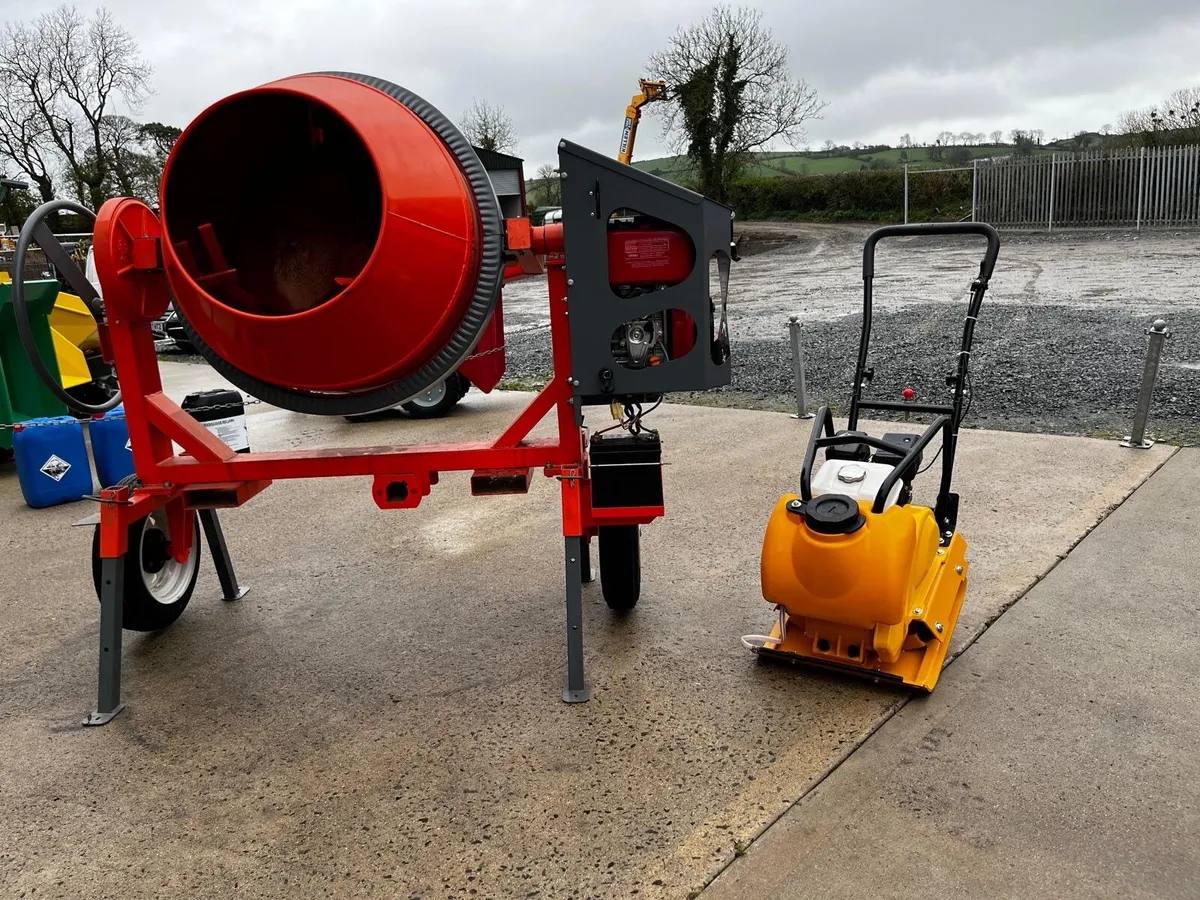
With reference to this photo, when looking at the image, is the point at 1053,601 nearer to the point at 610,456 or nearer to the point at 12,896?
the point at 610,456

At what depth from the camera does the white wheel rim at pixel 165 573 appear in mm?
3336

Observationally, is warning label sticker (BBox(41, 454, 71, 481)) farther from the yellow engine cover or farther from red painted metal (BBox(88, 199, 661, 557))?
the yellow engine cover

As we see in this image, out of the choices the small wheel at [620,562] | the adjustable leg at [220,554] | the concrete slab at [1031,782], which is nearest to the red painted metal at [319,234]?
the small wheel at [620,562]

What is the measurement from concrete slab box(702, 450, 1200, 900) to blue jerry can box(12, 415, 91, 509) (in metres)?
4.70

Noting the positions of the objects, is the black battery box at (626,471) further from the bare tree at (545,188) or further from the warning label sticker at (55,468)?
the bare tree at (545,188)

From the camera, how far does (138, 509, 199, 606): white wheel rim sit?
10.9 feet

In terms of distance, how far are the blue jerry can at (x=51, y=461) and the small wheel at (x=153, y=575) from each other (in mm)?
2146

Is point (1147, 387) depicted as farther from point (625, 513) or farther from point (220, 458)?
point (220, 458)

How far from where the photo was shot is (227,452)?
2.97 m

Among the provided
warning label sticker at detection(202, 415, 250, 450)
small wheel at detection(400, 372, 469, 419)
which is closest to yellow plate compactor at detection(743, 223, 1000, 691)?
warning label sticker at detection(202, 415, 250, 450)

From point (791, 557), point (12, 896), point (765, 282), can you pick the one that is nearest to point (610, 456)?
point (791, 557)

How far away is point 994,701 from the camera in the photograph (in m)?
2.62

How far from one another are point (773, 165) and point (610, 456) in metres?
30.1

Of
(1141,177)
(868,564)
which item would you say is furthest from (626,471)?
(1141,177)
